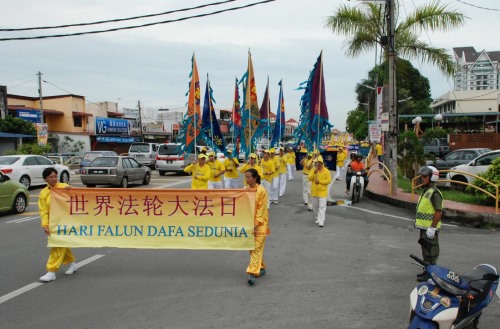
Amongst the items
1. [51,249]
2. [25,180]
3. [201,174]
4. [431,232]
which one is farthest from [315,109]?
[25,180]

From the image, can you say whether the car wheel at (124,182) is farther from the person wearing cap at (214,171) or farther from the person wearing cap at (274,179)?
the person wearing cap at (214,171)

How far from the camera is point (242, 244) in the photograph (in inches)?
242

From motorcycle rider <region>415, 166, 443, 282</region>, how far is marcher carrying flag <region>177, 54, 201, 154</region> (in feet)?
22.9

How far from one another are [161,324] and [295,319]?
4.53ft

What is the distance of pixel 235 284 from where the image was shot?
5805mm

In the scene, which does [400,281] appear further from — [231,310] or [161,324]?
[161,324]

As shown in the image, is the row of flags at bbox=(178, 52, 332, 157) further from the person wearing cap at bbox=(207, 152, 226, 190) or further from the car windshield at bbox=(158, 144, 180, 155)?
the car windshield at bbox=(158, 144, 180, 155)

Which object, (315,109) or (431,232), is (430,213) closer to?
(431,232)

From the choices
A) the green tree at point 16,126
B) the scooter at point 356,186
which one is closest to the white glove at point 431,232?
the scooter at point 356,186

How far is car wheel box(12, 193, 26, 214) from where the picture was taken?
39.9 ft

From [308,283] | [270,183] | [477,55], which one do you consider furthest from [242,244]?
[477,55]

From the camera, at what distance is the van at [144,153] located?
93.7 feet

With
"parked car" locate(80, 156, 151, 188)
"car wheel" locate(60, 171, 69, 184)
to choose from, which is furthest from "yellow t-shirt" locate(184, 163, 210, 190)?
"car wheel" locate(60, 171, 69, 184)

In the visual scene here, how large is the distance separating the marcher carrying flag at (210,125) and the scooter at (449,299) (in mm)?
8520
